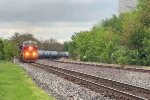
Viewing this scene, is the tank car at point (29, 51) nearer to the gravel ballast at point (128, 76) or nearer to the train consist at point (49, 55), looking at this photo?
the train consist at point (49, 55)

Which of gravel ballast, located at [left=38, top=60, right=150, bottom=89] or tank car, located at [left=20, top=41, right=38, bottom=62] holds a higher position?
tank car, located at [left=20, top=41, right=38, bottom=62]

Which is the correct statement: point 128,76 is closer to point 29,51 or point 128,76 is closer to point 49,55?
point 29,51

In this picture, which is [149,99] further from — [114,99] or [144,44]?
[144,44]

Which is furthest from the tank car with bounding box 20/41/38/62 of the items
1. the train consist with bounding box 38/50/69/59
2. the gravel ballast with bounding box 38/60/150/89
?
the gravel ballast with bounding box 38/60/150/89

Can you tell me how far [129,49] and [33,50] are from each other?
19109mm

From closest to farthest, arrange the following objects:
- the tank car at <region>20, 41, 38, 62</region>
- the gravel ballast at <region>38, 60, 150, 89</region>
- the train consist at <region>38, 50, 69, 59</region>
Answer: the gravel ballast at <region>38, 60, 150, 89</region>
the tank car at <region>20, 41, 38, 62</region>
the train consist at <region>38, 50, 69, 59</region>

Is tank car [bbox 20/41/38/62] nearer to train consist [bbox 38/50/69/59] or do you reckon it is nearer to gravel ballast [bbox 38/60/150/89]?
train consist [bbox 38/50/69/59]

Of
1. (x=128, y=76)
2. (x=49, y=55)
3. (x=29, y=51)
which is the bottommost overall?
(x=128, y=76)

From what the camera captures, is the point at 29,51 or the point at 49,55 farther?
the point at 49,55

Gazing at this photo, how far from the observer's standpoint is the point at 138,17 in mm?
60188

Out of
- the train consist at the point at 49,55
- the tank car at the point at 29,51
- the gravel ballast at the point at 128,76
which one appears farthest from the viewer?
the train consist at the point at 49,55

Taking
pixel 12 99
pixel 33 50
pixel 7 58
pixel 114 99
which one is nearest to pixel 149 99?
pixel 114 99

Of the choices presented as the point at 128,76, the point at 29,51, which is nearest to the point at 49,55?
the point at 29,51

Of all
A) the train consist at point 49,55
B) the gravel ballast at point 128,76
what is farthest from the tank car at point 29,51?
the gravel ballast at point 128,76
